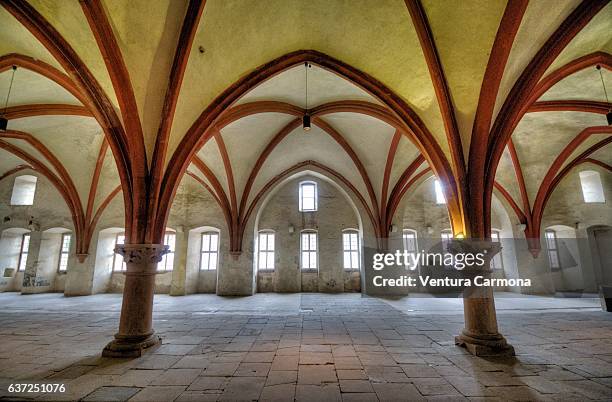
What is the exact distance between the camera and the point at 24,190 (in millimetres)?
13961

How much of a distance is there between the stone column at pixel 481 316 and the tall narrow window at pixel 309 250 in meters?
8.87

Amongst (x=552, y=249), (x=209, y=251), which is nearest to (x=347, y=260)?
(x=209, y=251)

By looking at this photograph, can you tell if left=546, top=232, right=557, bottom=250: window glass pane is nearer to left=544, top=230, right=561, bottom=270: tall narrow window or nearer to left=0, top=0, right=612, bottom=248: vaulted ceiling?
left=544, top=230, right=561, bottom=270: tall narrow window

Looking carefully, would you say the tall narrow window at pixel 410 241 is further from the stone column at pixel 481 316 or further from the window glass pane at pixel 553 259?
the stone column at pixel 481 316

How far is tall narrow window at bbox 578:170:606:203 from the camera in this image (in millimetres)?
13281

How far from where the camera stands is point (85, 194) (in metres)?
12.2

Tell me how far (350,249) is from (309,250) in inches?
78.2

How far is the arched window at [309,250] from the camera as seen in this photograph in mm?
13500

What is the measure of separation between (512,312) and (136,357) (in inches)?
376

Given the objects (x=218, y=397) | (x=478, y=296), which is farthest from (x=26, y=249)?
(x=478, y=296)

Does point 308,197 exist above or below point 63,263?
above

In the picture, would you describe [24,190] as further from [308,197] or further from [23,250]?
[308,197]

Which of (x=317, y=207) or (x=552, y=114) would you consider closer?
(x=552, y=114)

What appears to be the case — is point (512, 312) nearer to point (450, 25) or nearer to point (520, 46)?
point (520, 46)
